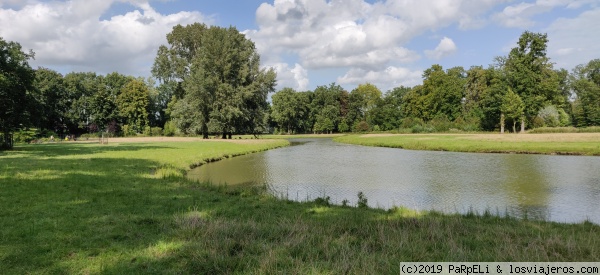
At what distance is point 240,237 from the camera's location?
6391 mm

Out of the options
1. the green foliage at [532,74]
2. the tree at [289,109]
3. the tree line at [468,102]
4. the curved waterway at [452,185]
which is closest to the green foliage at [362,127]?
the tree line at [468,102]

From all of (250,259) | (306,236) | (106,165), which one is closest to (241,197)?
(306,236)

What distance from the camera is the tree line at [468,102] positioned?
2479 inches

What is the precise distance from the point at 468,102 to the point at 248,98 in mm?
59260

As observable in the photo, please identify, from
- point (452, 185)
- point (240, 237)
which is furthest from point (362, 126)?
point (240, 237)

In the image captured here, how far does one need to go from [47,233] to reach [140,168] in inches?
471

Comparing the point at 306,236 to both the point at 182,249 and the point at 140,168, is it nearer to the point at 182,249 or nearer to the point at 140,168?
the point at 182,249

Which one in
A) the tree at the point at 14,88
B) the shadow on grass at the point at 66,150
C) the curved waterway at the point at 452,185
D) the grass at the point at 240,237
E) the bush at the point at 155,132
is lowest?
the curved waterway at the point at 452,185

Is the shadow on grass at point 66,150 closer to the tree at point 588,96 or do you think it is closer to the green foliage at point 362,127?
the green foliage at point 362,127

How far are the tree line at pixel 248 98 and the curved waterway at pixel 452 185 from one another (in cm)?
2321

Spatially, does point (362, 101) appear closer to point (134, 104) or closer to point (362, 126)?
point (362, 126)

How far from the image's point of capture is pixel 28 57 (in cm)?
3086

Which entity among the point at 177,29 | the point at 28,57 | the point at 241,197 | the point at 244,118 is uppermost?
the point at 177,29

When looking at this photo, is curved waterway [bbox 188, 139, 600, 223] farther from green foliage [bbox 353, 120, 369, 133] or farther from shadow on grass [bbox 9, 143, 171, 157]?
green foliage [bbox 353, 120, 369, 133]
